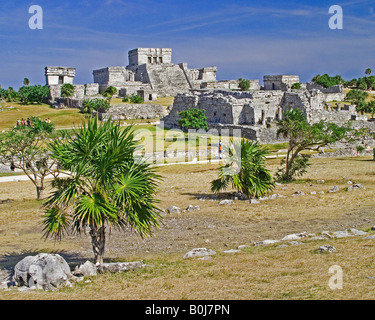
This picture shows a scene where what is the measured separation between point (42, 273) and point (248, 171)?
37.3ft

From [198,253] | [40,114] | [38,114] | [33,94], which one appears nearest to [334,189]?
[198,253]

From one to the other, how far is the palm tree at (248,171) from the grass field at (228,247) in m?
0.72

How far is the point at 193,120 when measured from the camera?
144 ft

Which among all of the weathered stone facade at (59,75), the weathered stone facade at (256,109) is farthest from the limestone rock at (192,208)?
the weathered stone facade at (59,75)

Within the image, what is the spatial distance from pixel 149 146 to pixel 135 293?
29.0 metres

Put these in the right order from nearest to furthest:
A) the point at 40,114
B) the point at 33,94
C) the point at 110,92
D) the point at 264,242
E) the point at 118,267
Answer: the point at 118,267, the point at 264,242, the point at 40,114, the point at 33,94, the point at 110,92

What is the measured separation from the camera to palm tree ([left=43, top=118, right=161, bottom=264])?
10.6 metres

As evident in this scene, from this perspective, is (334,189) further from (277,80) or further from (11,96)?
(277,80)

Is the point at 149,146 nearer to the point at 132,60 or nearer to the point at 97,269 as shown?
the point at 97,269

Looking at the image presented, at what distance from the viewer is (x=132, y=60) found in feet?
273

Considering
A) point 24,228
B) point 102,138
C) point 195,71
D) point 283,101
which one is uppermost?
point 195,71

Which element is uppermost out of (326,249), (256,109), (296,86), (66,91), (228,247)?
(296,86)

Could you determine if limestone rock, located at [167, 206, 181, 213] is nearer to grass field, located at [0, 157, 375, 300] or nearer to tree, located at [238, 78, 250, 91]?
grass field, located at [0, 157, 375, 300]
